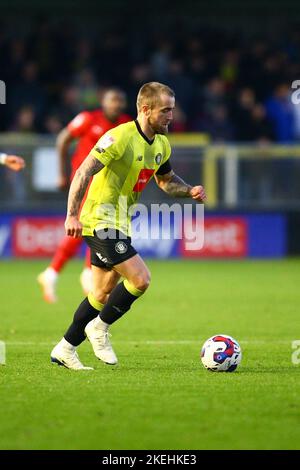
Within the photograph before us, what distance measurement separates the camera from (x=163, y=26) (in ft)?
79.8

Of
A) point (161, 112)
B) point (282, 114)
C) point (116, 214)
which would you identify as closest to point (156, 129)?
point (161, 112)

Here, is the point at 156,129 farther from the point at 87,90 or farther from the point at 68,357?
the point at 87,90

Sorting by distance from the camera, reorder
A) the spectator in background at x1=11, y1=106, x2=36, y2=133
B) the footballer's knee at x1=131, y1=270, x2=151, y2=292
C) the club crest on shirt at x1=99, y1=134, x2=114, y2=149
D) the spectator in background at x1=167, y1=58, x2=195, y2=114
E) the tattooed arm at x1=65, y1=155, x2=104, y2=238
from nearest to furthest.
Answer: the tattooed arm at x1=65, y1=155, x2=104, y2=238 < the club crest on shirt at x1=99, y1=134, x2=114, y2=149 < the footballer's knee at x1=131, y1=270, x2=151, y2=292 < the spectator in background at x1=11, y1=106, x2=36, y2=133 < the spectator in background at x1=167, y1=58, x2=195, y2=114

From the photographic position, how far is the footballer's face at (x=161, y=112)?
7.78m

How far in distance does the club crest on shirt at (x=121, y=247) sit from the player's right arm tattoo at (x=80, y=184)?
48cm

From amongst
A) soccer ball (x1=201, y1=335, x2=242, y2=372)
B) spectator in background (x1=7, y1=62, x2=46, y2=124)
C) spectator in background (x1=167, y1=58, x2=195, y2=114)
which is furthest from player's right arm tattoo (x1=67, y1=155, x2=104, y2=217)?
spectator in background (x1=167, y1=58, x2=195, y2=114)

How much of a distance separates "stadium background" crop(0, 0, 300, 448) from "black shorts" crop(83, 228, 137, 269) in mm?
5278

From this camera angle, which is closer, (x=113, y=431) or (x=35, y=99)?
(x=113, y=431)

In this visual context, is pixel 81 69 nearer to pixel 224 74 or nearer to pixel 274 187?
pixel 224 74

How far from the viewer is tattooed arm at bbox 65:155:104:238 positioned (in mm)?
7391

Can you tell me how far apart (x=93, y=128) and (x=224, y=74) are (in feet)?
35.5

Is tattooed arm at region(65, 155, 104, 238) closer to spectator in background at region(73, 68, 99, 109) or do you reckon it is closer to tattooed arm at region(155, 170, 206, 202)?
tattooed arm at region(155, 170, 206, 202)

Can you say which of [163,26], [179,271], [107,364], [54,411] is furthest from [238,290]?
[163,26]

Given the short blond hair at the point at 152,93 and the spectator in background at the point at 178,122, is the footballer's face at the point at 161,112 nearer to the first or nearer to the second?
the short blond hair at the point at 152,93
